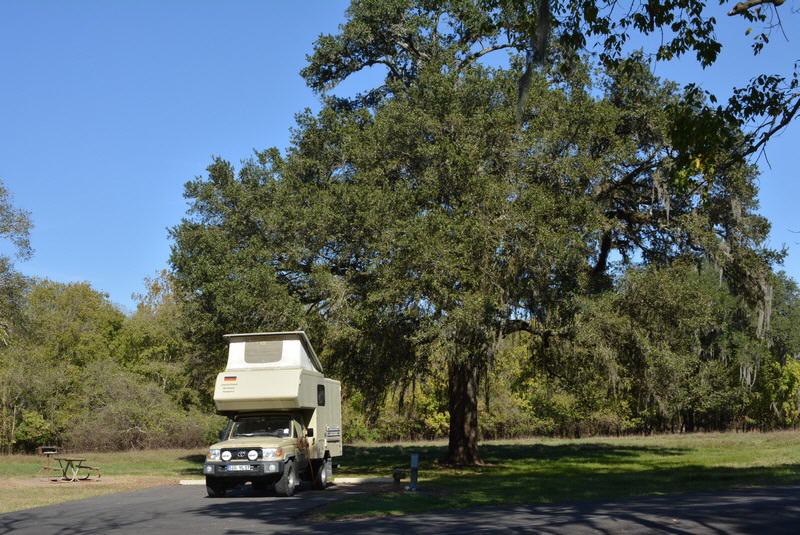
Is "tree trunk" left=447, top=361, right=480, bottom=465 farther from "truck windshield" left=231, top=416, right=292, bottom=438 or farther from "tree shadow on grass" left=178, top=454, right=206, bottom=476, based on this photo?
"truck windshield" left=231, top=416, right=292, bottom=438

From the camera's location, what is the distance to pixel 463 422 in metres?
28.6

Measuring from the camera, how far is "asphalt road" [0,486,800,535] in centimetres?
1136

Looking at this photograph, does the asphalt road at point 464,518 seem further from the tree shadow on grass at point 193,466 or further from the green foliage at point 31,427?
the green foliage at point 31,427

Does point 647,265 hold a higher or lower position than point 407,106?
lower

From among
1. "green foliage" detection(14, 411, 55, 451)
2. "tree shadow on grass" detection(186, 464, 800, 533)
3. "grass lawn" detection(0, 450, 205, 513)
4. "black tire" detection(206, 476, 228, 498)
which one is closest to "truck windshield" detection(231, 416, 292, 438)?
"black tire" detection(206, 476, 228, 498)

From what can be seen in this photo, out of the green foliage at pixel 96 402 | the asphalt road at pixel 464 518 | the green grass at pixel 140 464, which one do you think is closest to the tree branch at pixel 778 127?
the asphalt road at pixel 464 518

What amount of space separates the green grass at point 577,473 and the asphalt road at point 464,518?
54.8 inches

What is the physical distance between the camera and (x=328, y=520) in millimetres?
14008

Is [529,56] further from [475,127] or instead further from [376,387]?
[376,387]

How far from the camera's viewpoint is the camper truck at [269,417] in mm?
18578

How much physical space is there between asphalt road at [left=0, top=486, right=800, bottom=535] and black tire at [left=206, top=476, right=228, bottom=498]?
148 cm

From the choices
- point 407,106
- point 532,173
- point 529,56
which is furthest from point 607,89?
point 529,56

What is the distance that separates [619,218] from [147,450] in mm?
28959

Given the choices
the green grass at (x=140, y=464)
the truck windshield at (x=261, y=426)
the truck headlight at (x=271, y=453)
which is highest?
the truck windshield at (x=261, y=426)
